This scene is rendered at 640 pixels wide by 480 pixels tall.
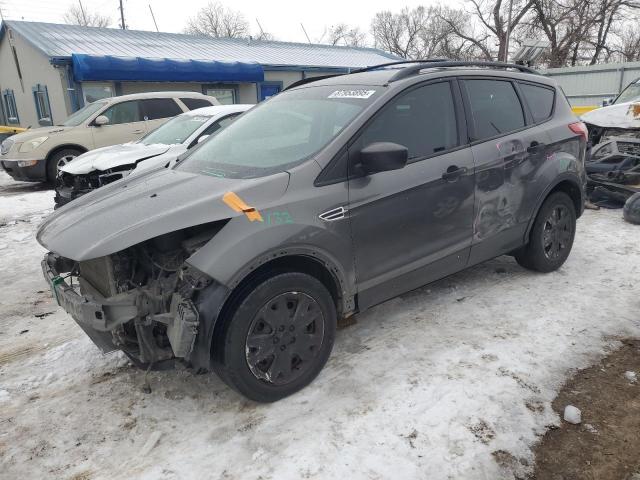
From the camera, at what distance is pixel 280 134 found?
11.2 ft

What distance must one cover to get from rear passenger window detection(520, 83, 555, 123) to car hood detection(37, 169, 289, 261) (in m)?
2.61

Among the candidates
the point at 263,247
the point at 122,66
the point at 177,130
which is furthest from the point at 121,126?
the point at 263,247

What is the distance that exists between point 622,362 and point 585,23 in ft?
127

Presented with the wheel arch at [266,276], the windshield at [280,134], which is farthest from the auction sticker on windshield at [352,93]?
the wheel arch at [266,276]

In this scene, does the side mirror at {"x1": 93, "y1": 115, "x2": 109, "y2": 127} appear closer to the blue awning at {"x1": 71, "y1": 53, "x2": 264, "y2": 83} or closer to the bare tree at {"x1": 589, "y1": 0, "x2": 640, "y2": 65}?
the blue awning at {"x1": 71, "y1": 53, "x2": 264, "y2": 83}

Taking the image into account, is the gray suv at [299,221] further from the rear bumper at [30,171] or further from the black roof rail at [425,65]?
the rear bumper at [30,171]

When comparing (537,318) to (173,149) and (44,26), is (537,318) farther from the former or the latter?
(44,26)

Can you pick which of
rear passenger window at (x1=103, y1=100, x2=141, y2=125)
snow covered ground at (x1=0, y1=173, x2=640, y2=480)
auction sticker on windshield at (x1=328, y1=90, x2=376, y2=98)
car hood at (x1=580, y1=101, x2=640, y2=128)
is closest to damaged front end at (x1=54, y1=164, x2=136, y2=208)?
snow covered ground at (x1=0, y1=173, x2=640, y2=480)

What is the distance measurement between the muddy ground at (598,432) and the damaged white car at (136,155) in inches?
208

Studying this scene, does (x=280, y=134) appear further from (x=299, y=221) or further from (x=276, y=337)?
(x=276, y=337)

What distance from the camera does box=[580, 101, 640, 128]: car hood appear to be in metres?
7.82

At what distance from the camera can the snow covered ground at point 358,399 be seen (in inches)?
96.7

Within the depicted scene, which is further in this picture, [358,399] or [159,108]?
[159,108]

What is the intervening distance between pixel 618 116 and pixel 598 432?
23.1 ft
